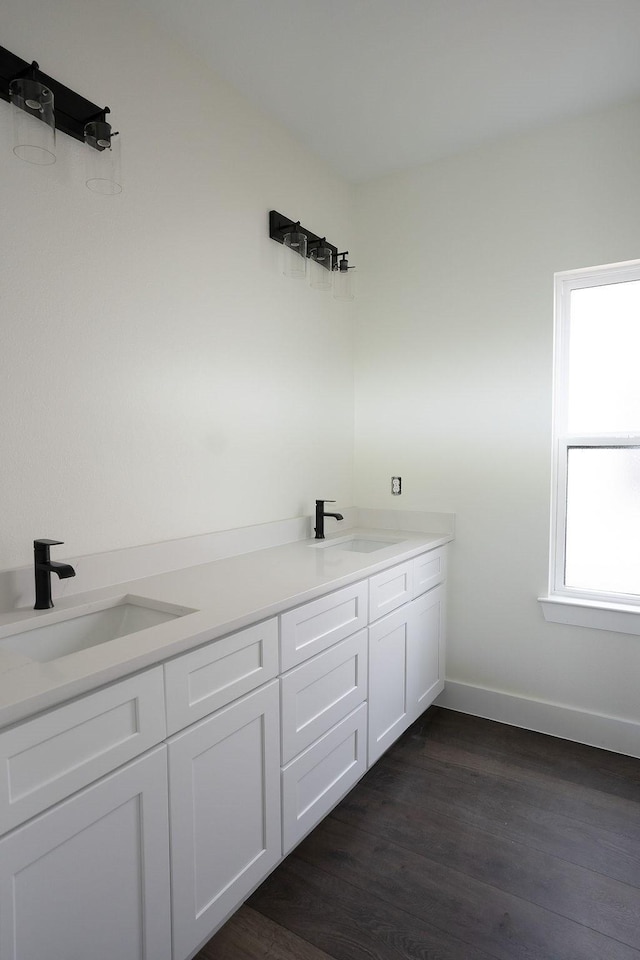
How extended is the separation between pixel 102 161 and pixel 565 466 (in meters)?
2.24

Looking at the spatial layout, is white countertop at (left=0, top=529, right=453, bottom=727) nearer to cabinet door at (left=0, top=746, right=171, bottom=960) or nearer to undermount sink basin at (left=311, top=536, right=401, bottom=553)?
undermount sink basin at (left=311, top=536, right=401, bottom=553)

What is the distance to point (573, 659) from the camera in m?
2.61

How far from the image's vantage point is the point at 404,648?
Answer: 243 cm

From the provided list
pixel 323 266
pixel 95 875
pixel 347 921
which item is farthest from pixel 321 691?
pixel 323 266

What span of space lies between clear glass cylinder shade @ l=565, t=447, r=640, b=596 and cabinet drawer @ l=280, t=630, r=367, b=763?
4.02 ft

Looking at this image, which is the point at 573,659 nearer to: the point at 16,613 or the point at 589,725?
the point at 589,725

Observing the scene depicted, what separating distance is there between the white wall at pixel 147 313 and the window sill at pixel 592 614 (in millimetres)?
1268

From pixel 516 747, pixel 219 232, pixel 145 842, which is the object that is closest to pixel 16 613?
pixel 145 842

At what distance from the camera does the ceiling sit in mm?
1860

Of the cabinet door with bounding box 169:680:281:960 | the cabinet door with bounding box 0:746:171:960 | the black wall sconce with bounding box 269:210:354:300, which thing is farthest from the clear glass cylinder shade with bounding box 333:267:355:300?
the cabinet door with bounding box 0:746:171:960

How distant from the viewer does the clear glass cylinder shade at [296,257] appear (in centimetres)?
242

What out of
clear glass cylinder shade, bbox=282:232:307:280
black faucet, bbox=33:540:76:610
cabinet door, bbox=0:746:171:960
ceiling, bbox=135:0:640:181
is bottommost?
cabinet door, bbox=0:746:171:960

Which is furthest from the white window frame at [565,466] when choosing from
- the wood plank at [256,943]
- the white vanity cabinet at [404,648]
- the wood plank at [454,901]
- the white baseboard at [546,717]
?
the wood plank at [256,943]

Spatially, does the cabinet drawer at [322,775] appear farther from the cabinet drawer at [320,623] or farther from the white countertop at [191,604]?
the white countertop at [191,604]
